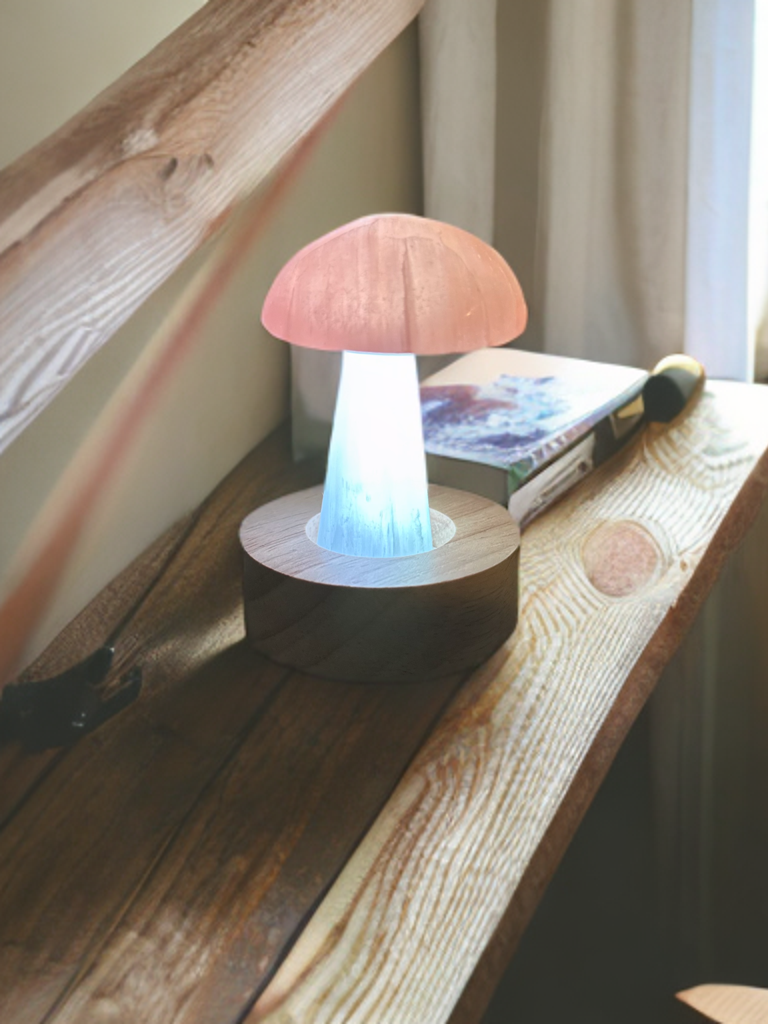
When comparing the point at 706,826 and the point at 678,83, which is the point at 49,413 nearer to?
the point at 678,83

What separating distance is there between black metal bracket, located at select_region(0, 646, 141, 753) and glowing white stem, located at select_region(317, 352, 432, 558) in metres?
0.17

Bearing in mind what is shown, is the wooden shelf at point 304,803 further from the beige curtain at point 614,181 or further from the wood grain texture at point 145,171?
the beige curtain at point 614,181

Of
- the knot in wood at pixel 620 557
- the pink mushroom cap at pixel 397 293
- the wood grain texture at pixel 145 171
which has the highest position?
the wood grain texture at pixel 145 171

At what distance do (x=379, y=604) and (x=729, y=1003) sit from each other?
31 cm

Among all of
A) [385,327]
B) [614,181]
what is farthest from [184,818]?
[614,181]

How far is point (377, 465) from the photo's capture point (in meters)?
0.76

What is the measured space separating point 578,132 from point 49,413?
0.72 metres

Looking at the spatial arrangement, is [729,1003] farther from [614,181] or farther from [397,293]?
[614,181]

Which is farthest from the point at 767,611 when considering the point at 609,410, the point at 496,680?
the point at 496,680

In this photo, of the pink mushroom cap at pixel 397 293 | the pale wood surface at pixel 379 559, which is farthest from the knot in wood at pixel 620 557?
the pink mushroom cap at pixel 397 293

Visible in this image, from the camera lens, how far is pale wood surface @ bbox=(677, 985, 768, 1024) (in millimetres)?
606

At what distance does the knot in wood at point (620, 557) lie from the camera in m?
0.89

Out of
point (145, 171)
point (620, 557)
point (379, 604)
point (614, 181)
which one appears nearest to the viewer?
point (145, 171)

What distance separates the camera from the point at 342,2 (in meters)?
0.81
